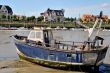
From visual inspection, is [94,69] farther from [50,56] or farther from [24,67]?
[24,67]

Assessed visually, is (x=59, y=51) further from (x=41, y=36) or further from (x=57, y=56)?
(x=41, y=36)

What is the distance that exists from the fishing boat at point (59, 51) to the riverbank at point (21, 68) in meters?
0.40

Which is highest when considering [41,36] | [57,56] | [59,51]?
[41,36]

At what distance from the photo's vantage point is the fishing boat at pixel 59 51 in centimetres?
2595

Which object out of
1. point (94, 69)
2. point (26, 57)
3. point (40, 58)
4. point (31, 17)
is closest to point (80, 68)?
point (94, 69)

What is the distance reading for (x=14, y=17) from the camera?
637 ft

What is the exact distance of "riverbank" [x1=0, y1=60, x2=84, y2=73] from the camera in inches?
1086

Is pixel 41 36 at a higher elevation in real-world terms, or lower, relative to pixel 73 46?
higher

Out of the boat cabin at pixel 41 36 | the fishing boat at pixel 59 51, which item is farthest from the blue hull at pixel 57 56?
the boat cabin at pixel 41 36

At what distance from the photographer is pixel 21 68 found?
95.1 ft

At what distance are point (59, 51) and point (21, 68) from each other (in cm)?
393

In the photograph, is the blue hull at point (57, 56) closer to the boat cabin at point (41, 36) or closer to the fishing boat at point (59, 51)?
the fishing boat at point (59, 51)

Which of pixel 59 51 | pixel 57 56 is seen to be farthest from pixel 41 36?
pixel 59 51

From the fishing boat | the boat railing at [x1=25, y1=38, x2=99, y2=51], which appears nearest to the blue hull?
the fishing boat
